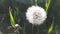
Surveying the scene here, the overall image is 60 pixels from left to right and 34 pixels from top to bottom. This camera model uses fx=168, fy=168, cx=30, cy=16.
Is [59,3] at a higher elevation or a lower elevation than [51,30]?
higher

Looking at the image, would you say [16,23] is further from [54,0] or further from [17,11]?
[54,0]

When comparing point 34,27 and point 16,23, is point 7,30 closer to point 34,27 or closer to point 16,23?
point 16,23

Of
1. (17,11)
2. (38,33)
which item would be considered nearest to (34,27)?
(38,33)

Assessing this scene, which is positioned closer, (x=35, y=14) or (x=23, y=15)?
(x=35, y=14)

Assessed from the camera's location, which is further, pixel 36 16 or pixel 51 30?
pixel 51 30

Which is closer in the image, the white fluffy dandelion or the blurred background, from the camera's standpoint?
the white fluffy dandelion

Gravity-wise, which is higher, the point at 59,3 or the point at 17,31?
the point at 59,3

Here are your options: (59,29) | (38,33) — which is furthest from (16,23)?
(59,29)

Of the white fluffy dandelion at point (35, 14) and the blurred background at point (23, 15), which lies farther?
the blurred background at point (23, 15)

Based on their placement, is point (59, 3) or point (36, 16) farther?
point (59, 3)
